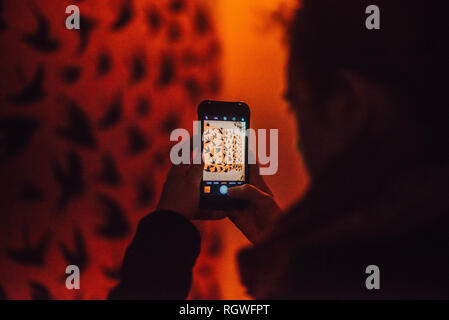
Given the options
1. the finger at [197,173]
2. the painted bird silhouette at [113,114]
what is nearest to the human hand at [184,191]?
the finger at [197,173]

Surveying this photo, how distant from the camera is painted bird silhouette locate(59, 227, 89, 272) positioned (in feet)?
2.42

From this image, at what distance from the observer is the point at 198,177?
67 centimetres

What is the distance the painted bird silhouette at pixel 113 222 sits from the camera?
2.44ft

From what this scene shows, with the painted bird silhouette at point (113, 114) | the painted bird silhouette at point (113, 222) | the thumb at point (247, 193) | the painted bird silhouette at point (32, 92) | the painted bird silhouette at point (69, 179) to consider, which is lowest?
the painted bird silhouette at point (113, 222)

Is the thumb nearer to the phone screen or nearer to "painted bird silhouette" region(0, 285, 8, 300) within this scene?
the phone screen

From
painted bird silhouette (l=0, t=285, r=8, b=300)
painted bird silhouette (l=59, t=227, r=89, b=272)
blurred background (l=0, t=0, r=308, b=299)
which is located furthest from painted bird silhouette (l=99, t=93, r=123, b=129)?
painted bird silhouette (l=0, t=285, r=8, b=300)

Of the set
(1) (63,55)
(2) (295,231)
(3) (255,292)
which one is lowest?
(3) (255,292)

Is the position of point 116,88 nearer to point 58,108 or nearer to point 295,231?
point 58,108

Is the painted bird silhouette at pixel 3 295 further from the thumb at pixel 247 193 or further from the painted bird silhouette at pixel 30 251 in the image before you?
the thumb at pixel 247 193

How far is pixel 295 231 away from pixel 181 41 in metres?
0.51

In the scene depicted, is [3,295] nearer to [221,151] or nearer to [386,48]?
[221,151]

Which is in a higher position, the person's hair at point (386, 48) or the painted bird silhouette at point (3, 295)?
the person's hair at point (386, 48)

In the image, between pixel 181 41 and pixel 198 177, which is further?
pixel 181 41
